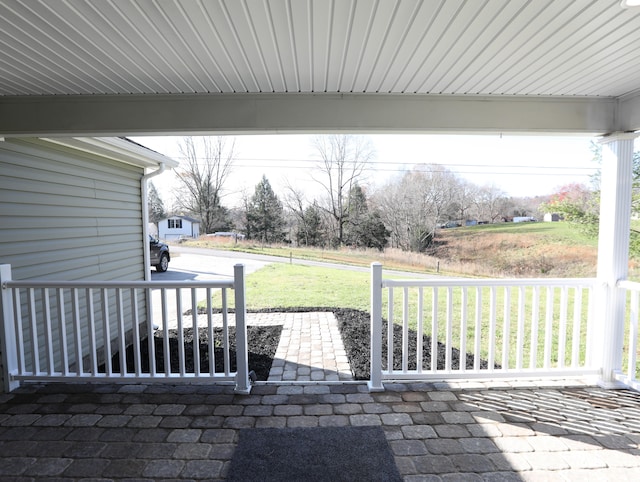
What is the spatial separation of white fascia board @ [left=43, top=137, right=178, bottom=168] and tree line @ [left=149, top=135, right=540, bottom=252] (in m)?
12.9

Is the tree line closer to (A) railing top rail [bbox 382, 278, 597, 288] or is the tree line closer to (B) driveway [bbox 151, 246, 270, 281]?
(B) driveway [bbox 151, 246, 270, 281]

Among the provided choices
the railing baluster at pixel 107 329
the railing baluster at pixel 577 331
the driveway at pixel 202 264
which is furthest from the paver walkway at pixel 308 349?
the driveway at pixel 202 264

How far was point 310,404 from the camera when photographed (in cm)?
268

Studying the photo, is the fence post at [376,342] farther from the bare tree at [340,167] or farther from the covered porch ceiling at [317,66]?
the bare tree at [340,167]

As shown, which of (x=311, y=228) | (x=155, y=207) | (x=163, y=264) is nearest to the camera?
(x=163, y=264)

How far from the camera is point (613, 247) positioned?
292cm

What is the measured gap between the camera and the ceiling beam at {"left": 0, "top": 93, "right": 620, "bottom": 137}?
2779 mm

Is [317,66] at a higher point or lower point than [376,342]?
higher

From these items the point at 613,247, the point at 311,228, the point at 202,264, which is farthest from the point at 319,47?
the point at 311,228

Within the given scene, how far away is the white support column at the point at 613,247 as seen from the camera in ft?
9.39

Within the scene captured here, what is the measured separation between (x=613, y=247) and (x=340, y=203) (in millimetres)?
15516

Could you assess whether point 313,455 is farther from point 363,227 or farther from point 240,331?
point 363,227

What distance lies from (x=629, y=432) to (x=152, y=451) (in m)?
3.13

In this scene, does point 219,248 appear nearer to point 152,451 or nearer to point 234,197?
point 234,197
